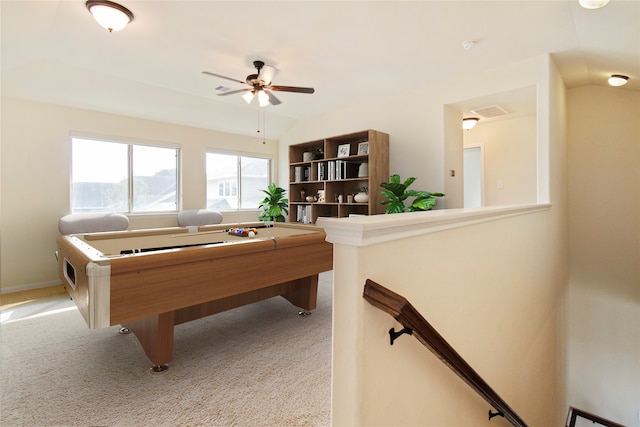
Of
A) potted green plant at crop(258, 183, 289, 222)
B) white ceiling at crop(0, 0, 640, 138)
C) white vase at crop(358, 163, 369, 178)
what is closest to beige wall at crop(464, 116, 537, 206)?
white ceiling at crop(0, 0, 640, 138)

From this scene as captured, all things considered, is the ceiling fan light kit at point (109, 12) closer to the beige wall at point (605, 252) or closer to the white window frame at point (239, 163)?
the white window frame at point (239, 163)

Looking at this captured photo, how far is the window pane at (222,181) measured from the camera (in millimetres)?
5402

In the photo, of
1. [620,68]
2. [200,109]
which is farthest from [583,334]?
[200,109]

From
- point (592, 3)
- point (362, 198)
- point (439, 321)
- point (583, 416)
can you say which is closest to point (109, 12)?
point (439, 321)

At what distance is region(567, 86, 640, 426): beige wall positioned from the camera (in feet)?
11.8

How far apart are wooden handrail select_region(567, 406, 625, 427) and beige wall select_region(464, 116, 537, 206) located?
285 centimetres

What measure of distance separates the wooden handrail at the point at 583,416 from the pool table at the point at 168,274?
405 centimetres

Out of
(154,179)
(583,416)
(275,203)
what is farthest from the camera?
(275,203)

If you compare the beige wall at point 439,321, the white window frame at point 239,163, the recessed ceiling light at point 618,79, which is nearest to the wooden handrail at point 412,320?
the beige wall at point 439,321

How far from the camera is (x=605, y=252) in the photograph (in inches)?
148

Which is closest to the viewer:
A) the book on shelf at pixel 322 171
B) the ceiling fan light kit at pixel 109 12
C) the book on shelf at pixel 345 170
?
the ceiling fan light kit at pixel 109 12

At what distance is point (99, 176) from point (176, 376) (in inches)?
145

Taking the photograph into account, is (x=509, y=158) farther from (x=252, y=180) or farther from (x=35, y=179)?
(x=35, y=179)

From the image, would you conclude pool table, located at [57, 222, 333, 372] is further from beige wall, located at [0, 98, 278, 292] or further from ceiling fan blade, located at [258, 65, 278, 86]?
beige wall, located at [0, 98, 278, 292]
